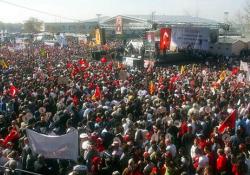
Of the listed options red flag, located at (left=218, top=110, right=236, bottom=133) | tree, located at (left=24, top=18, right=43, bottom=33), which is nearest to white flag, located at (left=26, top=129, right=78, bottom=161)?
red flag, located at (left=218, top=110, right=236, bottom=133)

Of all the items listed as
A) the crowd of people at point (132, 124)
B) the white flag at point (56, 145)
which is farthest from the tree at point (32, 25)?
the white flag at point (56, 145)

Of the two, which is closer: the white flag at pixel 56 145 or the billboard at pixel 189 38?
the white flag at pixel 56 145

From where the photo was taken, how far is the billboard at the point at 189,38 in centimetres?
3569

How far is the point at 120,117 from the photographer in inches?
545

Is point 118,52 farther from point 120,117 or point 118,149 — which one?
point 118,149

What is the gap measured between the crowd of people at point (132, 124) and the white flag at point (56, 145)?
0.21m

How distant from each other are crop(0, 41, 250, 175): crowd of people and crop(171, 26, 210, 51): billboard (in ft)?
43.7

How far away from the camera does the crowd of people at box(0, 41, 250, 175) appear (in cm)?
935

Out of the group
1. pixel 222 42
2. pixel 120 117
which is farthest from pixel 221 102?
pixel 222 42

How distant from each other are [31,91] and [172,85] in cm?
675

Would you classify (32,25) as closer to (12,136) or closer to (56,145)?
(12,136)

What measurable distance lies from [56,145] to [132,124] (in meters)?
3.22

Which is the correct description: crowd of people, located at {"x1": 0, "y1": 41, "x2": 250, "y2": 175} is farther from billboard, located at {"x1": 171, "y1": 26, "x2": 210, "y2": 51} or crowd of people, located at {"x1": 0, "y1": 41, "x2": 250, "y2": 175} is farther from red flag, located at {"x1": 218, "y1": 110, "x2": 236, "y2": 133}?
billboard, located at {"x1": 171, "y1": 26, "x2": 210, "y2": 51}

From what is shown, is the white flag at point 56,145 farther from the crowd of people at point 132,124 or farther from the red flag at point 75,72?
the red flag at point 75,72
